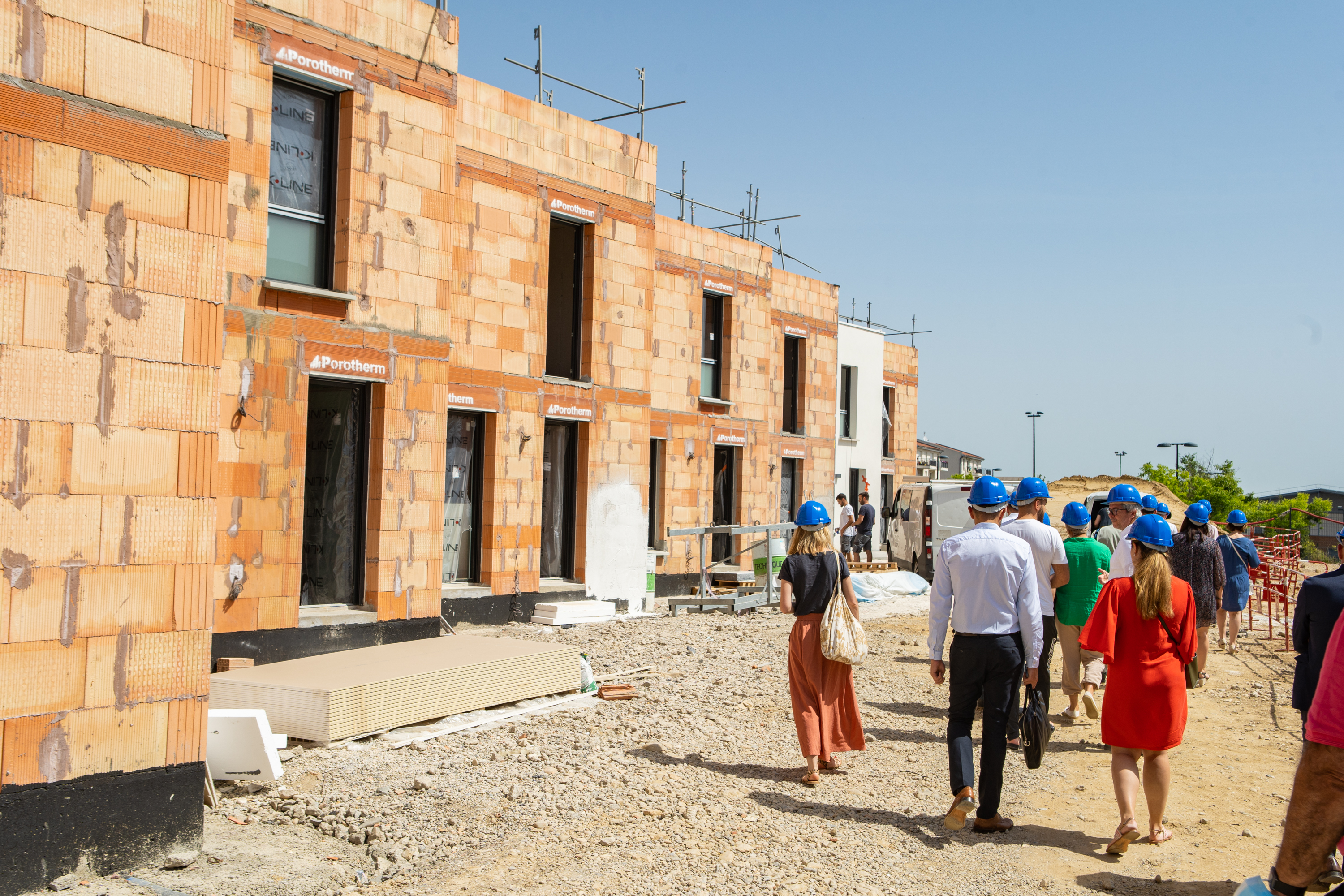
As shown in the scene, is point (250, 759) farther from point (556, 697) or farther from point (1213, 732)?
point (1213, 732)

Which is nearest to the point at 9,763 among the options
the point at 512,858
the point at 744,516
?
the point at 512,858

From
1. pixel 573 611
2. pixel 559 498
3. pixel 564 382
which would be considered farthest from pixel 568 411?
pixel 573 611

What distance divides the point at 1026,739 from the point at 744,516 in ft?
52.1

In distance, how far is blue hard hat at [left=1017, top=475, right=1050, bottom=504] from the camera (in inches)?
324

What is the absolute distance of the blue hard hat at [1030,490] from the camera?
8.23m

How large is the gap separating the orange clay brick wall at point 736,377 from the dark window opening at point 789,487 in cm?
25

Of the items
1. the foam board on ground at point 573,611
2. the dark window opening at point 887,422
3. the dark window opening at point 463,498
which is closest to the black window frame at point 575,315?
the dark window opening at point 463,498

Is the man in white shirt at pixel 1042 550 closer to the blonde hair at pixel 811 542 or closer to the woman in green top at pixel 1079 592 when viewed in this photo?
the woman in green top at pixel 1079 592

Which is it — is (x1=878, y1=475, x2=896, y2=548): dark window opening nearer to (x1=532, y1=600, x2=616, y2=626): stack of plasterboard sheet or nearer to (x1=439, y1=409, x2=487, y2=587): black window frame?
(x1=532, y1=600, x2=616, y2=626): stack of plasterboard sheet

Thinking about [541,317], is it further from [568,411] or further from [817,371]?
[817,371]

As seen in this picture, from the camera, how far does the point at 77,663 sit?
4.96 meters

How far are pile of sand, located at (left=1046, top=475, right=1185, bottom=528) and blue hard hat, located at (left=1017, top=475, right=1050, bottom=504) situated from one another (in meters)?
41.8

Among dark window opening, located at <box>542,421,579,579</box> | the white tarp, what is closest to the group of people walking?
dark window opening, located at <box>542,421,579,579</box>

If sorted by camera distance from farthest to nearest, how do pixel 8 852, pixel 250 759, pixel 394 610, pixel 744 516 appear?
1. pixel 744 516
2. pixel 394 610
3. pixel 250 759
4. pixel 8 852
